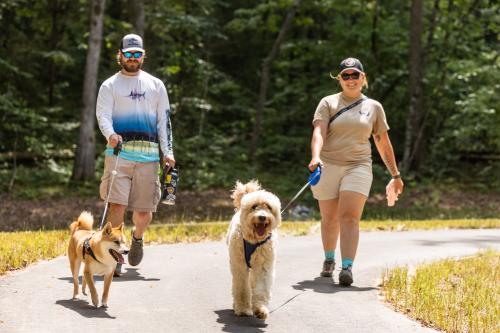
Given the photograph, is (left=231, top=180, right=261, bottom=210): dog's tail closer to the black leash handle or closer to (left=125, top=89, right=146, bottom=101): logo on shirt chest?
the black leash handle

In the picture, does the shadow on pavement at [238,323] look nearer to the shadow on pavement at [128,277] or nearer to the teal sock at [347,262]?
the shadow on pavement at [128,277]


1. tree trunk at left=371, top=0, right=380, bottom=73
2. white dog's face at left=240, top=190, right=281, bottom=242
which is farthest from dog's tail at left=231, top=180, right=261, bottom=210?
tree trunk at left=371, top=0, right=380, bottom=73

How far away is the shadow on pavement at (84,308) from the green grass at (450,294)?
2823mm

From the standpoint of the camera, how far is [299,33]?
37.0 metres

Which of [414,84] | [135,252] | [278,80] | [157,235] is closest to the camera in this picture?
[135,252]

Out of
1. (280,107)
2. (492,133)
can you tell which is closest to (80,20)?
(280,107)

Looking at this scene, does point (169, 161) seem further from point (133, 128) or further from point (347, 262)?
point (347, 262)

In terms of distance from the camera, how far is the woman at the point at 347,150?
8.40 m

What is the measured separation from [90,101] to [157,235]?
10614 mm

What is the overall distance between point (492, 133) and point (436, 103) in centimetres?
348

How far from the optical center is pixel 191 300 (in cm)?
727

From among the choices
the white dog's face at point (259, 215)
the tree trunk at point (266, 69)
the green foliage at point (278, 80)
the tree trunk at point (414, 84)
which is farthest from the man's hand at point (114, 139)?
the tree trunk at point (266, 69)

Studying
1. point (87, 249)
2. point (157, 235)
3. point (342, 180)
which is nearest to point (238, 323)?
point (87, 249)

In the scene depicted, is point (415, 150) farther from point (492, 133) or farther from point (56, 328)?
point (56, 328)
